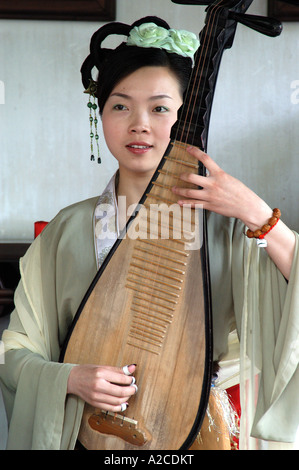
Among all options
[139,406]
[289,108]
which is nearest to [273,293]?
[139,406]

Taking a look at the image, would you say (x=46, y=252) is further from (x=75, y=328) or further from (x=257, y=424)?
(x=257, y=424)

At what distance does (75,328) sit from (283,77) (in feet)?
5.54

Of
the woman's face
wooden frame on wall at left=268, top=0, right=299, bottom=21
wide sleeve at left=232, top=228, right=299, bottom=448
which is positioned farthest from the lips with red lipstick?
wooden frame on wall at left=268, top=0, right=299, bottom=21

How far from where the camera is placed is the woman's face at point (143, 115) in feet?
3.87

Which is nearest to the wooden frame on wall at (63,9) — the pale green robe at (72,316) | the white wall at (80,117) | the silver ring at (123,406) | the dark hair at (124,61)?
the white wall at (80,117)

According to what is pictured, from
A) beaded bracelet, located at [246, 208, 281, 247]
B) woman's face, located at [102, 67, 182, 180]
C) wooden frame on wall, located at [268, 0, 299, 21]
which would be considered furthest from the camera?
wooden frame on wall, located at [268, 0, 299, 21]

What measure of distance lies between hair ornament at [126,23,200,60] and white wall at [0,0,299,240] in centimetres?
128

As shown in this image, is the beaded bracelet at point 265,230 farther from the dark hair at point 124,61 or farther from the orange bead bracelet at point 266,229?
the dark hair at point 124,61

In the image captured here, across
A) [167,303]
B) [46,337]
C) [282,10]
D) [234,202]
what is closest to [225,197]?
[234,202]

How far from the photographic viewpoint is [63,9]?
2.42 meters

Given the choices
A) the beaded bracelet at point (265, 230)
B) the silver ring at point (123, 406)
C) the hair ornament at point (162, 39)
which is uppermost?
the hair ornament at point (162, 39)

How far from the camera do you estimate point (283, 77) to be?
246cm

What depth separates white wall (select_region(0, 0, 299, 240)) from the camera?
247 cm

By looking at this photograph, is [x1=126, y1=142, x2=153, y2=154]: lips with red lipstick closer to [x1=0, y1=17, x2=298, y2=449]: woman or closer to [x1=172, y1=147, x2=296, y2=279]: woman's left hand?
[x1=0, y1=17, x2=298, y2=449]: woman
